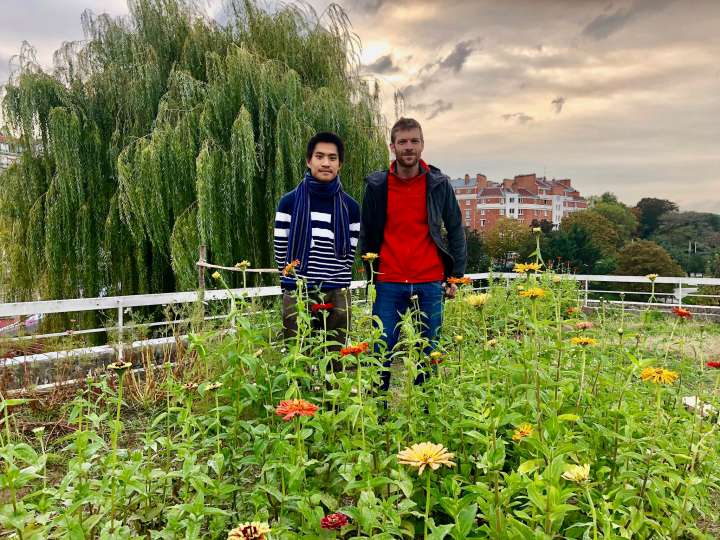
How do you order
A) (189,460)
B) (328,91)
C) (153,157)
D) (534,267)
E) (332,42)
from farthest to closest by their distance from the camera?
(332,42) < (328,91) < (153,157) < (534,267) < (189,460)

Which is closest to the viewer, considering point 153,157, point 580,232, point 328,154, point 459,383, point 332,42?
point 459,383

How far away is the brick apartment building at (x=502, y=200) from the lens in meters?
61.4

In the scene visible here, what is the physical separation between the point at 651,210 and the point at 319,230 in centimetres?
6498

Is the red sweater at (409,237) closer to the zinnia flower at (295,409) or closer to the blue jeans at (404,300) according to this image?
the blue jeans at (404,300)

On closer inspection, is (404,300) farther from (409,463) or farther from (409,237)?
(409,463)

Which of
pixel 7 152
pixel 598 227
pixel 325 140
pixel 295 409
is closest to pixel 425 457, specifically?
pixel 295 409

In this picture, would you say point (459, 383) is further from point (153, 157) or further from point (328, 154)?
point (153, 157)

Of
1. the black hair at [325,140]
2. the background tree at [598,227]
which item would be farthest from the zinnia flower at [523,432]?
the background tree at [598,227]

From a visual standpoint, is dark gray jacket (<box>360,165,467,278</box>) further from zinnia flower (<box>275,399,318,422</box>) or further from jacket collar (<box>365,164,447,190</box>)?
zinnia flower (<box>275,399,318,422</box>)

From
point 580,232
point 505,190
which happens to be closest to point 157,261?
point 580,232

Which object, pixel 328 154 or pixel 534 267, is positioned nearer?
pixel 534 267

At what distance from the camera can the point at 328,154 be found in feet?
8.44

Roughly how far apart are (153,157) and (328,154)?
4.16 metres

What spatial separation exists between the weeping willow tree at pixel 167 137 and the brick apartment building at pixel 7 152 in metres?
0.16
